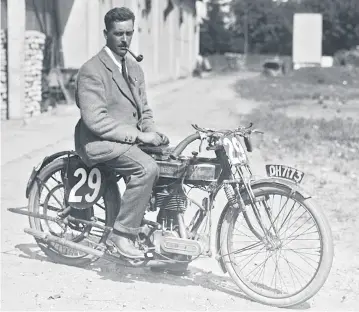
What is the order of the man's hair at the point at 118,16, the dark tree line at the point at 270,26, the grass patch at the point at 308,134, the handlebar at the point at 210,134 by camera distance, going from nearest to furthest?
the handlebar at the point at 210,134, the man's hair at the point at 118,16, the grass patch at the point at 308,134, the dark tree line at the point at 270,26

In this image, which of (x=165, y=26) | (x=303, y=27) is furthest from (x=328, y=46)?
(x=165, y=26)

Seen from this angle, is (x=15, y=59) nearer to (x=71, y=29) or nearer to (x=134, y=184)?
(x=71, y=29)

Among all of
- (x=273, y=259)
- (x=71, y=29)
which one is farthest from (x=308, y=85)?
(x=273, y=259)

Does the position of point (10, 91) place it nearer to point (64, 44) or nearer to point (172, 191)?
point (64, 44)

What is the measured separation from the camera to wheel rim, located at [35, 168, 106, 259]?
208 inches

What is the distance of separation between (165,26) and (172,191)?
32.7 m

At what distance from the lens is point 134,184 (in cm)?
478

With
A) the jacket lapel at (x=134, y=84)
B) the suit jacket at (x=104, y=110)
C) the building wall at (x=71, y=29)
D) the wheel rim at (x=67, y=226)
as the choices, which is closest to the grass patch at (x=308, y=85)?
the building wall at (x=71, y=29)

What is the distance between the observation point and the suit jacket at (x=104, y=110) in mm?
4832

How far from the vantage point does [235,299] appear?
4.77 metres

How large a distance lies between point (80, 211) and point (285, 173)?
1510 millimetres

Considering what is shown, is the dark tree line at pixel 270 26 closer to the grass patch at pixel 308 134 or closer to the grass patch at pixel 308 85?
the grass patch at pixel 308 85

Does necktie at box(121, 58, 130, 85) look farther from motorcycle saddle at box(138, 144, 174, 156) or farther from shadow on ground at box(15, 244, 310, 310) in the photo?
shadow on ground at box(15, 244, 310, 310)

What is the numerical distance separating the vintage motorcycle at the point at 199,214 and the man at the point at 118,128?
5.4 inches
